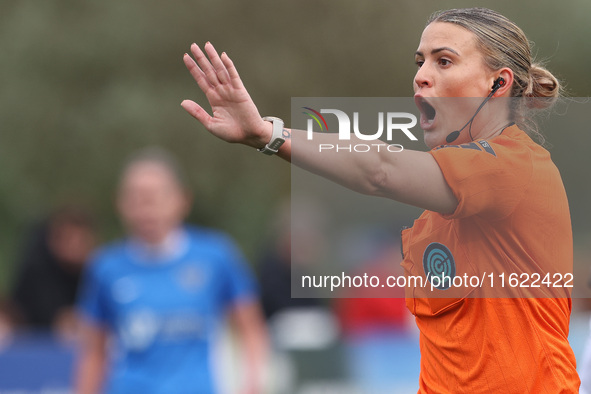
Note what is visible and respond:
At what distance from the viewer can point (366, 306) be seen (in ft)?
21.1

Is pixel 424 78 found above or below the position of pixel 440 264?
above

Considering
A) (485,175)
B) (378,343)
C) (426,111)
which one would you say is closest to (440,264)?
(485,175)

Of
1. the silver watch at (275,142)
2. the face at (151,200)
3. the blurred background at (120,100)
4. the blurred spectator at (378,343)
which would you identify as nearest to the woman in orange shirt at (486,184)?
the silver watch at (275,142)

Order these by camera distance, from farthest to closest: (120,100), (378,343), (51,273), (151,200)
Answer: (120,100)
(51,273)
(378,343)
(151,200)

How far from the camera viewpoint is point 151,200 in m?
4.84

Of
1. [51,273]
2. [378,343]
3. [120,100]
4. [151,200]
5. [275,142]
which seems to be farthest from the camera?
[120,100]

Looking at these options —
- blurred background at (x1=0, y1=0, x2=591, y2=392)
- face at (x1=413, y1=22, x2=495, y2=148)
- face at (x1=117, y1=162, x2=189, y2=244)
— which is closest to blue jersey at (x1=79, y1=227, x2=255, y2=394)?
face at (x1=117, y1=162, x2=189, y2=244)

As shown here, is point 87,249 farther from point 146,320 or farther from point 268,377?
point 146,320

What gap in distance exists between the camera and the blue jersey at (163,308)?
4.67 metres

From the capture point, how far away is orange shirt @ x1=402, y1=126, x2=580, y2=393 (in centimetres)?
222

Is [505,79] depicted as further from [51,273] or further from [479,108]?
[51,273]

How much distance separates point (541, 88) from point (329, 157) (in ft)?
2.01

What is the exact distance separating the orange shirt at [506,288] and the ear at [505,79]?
0.11 meters

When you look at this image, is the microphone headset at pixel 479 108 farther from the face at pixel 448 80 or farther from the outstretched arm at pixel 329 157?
the outstretched arm at pixel 329 157
